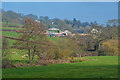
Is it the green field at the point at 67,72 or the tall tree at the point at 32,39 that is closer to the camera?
the green field at the point at 67,72

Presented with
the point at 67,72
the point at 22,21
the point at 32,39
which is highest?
the point at 22,21

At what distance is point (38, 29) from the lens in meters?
25.2

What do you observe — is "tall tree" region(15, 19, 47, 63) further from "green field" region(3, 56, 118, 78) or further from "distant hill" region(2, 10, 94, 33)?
"distant hill" region(2, 10, 94, 33)

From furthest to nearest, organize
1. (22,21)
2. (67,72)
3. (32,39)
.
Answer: (22,21)
(32,39)
(67,72)

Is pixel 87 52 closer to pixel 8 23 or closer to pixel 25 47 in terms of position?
pixel 25 47

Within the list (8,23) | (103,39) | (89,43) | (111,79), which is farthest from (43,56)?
(8,23)

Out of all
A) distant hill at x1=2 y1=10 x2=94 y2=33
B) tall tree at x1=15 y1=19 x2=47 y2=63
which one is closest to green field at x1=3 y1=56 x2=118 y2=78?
tall tree at x1=15 y1=19 x2=47 y2=63

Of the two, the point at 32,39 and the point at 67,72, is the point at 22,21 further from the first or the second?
the point at 67,72

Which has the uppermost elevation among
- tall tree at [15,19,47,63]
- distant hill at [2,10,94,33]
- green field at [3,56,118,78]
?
distant hill at [2,10,94,33]

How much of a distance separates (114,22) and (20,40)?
88.9 ft

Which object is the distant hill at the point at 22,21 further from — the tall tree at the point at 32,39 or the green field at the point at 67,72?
the green field at the point at 67,72

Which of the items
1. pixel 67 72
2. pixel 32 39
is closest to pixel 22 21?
pixel 32 39

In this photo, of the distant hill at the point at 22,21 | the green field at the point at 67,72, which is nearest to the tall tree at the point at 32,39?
the green field at the point at 67,72

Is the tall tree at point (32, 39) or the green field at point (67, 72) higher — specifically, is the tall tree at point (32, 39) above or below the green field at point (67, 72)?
above
